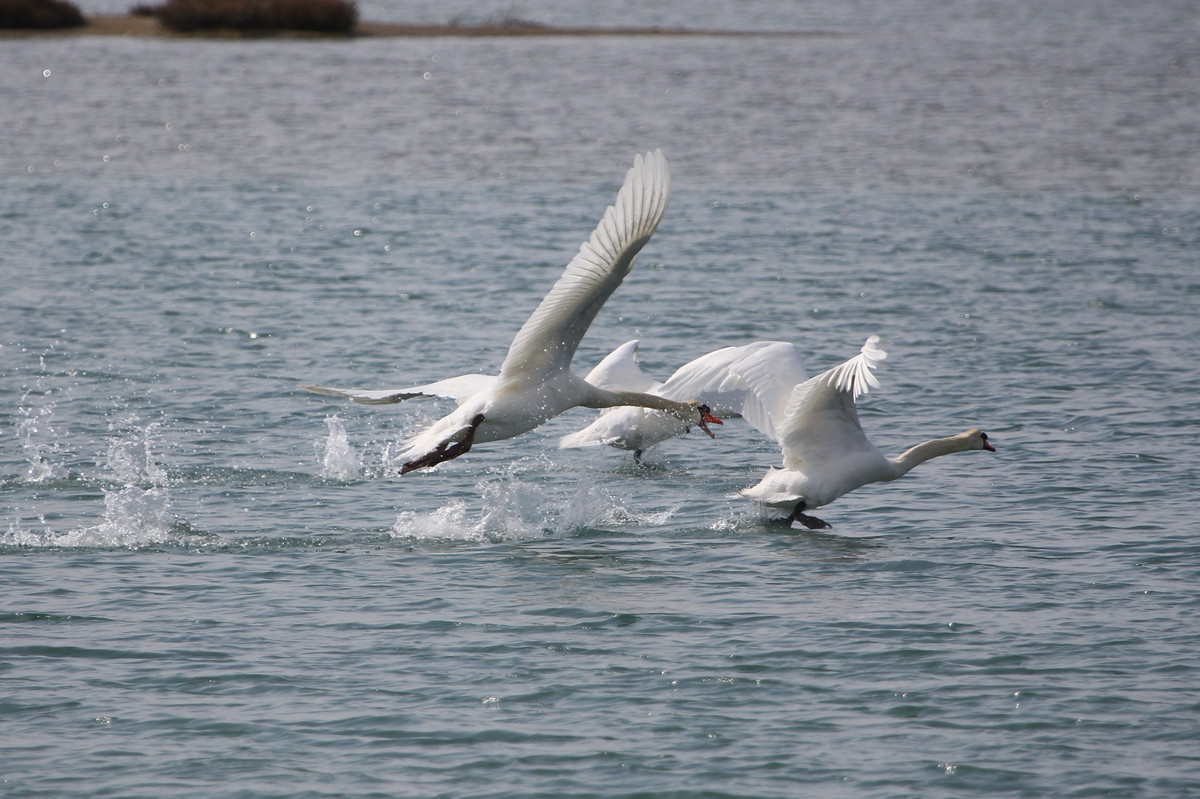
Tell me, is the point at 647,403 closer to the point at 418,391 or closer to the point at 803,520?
the point at 803,520

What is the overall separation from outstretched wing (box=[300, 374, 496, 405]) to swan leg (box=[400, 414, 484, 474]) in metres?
0.39

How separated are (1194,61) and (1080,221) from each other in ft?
89.9

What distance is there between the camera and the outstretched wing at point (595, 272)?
8719mm

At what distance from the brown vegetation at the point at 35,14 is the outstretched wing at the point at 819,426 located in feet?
144

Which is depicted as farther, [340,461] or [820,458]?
[340,461]

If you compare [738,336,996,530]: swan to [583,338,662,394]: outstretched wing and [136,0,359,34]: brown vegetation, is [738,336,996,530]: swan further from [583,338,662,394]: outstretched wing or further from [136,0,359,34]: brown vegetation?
[136,0,359,34]: brown vegetation

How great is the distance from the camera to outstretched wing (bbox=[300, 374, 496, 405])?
35.0 feet

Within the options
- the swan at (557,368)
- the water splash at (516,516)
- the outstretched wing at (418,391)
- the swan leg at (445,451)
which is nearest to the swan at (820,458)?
the swan at (557,368)

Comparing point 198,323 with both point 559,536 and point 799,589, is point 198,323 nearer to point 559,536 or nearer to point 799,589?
point 559,536

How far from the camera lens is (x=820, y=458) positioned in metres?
10.8

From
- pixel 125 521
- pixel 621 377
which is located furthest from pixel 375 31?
pixel 125 521

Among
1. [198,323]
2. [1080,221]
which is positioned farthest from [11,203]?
[1080,221]

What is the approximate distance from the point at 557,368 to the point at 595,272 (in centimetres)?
134

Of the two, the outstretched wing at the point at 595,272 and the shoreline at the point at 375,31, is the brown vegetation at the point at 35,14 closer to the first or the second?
the shoreline at the point at 375,31
